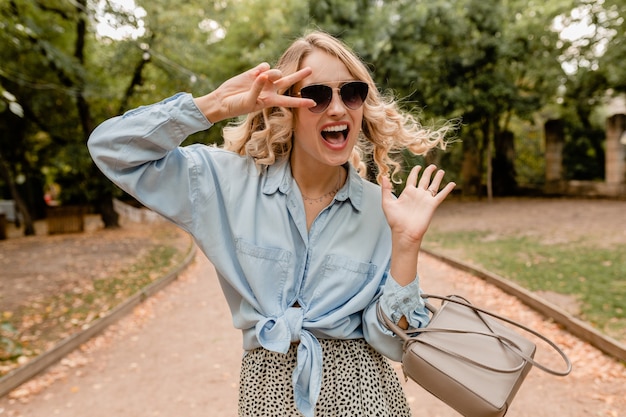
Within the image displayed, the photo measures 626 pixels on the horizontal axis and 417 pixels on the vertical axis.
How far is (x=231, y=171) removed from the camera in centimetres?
178

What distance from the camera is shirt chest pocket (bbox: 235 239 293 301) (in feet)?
5.44

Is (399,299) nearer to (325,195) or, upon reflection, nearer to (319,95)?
(325,195)

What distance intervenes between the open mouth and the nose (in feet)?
0.19

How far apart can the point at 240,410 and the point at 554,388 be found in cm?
387

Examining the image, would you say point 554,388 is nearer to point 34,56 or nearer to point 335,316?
point 335,316

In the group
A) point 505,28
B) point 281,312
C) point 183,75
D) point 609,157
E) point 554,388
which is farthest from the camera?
point 505,28

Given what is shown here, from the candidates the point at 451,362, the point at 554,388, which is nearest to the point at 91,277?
the point at 554,388

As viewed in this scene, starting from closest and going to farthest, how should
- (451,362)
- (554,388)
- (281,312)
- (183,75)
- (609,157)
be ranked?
(451,362) < (281,312) < (554,388) < (183,75) < (609,157)

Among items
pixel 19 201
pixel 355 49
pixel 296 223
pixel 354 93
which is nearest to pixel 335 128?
pixel 354 93

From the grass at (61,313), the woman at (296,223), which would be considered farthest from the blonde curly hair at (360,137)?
the grass at (61,313)

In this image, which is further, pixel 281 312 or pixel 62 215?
pixel 62 215

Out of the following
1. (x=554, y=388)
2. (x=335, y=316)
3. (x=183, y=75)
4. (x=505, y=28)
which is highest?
(x=505, y=28)

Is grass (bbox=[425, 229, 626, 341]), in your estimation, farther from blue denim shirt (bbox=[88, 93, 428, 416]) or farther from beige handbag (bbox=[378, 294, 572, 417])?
blue denim shirt (bbox=[88, 93, 428, 416])

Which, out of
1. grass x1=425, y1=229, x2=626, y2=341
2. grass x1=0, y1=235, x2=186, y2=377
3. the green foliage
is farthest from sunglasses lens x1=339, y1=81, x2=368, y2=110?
the green foliage
